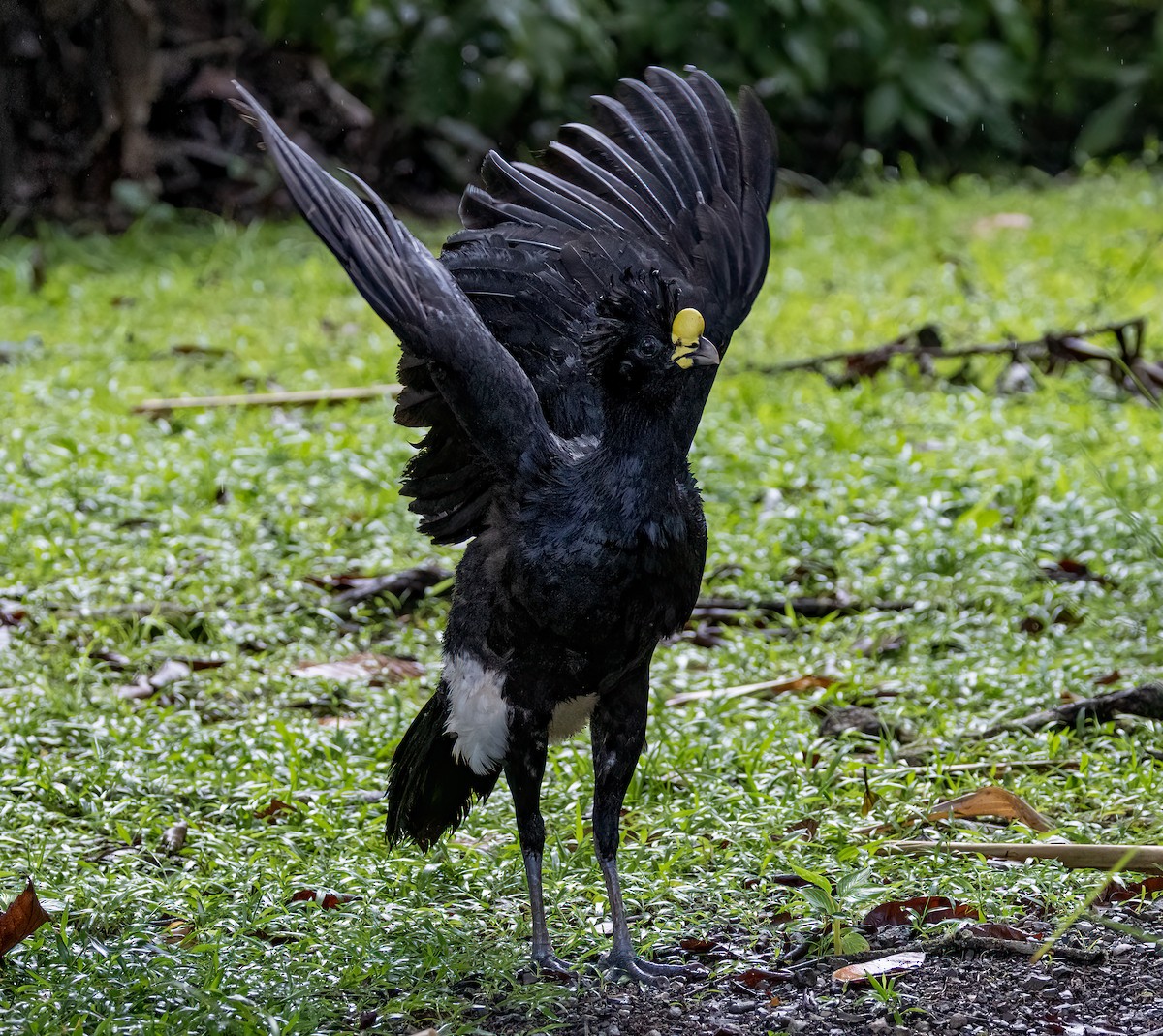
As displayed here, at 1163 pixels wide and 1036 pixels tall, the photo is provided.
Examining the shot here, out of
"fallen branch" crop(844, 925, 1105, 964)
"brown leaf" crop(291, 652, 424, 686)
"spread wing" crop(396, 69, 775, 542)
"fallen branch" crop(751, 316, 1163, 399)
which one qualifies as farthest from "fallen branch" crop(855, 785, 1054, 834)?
"fallen branch" crop(751, 316, 1163, 399)

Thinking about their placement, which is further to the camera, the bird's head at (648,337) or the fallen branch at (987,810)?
the fallen branch at (987,810)

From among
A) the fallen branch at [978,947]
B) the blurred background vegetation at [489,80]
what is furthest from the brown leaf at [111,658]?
the blurred background vegetation at [489,80]

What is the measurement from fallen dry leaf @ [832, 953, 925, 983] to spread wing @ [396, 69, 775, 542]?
1044 mm

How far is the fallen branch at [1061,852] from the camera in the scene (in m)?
3.04

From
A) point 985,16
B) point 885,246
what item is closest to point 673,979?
point 885,246

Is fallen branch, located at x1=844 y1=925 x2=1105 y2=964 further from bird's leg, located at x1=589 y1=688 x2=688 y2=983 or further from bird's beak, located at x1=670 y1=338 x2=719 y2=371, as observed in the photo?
bird's beak, located at x1=670 y1=338 x2=719 y2=371

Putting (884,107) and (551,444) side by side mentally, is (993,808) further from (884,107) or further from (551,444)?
(884,107)

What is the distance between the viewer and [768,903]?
3068 mm

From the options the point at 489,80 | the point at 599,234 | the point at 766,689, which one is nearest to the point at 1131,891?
the point at 766,689

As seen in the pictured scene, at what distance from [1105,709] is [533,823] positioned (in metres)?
1.58

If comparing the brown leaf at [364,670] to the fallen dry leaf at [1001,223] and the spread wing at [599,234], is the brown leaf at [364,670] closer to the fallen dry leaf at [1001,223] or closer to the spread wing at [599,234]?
the spread wing at [599,234]

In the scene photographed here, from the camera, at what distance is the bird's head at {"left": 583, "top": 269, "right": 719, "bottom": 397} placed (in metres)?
2.73

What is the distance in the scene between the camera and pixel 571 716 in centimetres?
300

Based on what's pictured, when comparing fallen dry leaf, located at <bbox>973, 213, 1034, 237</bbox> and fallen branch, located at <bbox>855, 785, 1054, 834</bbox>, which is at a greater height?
fallen dry leaf, located at <bbox>973, 213, 1034, 237</bbox>
